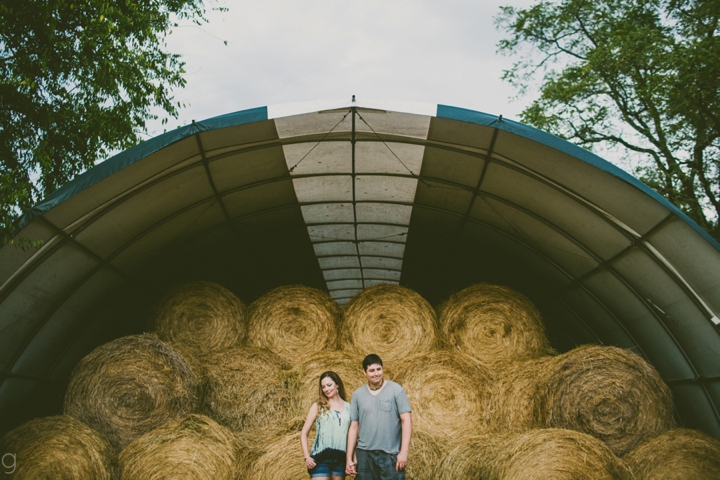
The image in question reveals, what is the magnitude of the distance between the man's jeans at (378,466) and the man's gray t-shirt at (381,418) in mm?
48

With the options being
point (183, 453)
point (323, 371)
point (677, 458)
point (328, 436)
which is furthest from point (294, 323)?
point (677, 458)

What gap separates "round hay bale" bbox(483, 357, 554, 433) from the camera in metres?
7.99

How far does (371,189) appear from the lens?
11.0 m

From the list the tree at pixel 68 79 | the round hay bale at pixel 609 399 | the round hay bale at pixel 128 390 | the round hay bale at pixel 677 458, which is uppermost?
the tree at pixel 68 79

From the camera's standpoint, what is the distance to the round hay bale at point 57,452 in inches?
268

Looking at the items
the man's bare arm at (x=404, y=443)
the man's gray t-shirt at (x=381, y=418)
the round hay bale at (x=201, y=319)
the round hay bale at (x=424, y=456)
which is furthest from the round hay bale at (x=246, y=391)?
the man's bare arm at (x=404, y=443)

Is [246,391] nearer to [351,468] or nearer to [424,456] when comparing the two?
[424,456]

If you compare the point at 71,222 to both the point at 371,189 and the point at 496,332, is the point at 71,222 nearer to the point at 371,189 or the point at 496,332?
the point at 371,189

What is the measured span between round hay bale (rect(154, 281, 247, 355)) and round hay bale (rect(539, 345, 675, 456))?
4919 mm

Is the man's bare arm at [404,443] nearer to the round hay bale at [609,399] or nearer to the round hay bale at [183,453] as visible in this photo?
the round hay bale at [183,453]

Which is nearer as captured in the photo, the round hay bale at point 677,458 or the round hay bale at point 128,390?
the round hay bale at point 677,458

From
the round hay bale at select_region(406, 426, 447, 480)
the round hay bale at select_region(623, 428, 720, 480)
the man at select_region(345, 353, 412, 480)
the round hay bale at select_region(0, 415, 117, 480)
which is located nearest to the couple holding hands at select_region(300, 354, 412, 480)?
the man at select_region(345, 353, 412, 480)

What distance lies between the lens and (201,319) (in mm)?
9820

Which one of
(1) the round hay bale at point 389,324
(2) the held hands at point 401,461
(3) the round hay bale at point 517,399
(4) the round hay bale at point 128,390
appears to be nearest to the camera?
(2) the held hands at point 401,461
